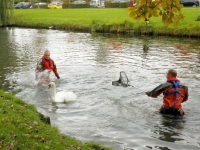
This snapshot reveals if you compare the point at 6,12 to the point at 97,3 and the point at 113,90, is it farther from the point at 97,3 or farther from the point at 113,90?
the point at 113,90

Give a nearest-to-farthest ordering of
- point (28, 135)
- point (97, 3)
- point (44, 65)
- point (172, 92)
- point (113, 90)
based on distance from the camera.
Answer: point (28, 135) → point (172, 92) → point (113, 90) → point (44, 65) → point (97, 3)

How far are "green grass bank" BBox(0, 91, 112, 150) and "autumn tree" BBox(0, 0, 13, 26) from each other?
42977mm

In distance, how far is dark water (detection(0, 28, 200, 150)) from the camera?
9.18 meters

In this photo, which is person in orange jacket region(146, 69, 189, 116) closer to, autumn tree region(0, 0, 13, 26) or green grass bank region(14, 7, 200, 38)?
green grass bank region(14, 7, 200, 38)

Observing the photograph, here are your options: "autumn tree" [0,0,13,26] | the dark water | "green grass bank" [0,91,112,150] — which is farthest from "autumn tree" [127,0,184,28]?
"autumn tree" [0,0,13,26]

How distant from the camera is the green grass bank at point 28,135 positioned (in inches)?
270

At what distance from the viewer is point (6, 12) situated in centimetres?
4956

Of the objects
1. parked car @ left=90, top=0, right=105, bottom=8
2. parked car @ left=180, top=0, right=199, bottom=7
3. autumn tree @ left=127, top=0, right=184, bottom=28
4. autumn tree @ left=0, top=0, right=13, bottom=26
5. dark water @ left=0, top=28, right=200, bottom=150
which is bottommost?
dark water @ left=0, top=28, right=200, bottom=150

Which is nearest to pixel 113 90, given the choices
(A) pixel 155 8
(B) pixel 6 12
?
(A) pixel 155 8

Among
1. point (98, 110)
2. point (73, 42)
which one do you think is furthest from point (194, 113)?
point (73, 42)

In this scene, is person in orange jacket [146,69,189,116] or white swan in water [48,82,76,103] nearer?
person in orange jacket [146,69,189,116]

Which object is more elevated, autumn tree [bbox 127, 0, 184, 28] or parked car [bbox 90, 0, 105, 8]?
parked car [bbox 90, 0, 105, 8]

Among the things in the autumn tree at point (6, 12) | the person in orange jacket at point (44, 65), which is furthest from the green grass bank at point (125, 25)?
the person in orange jacket at point (44, 65)

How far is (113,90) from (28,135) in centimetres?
717
